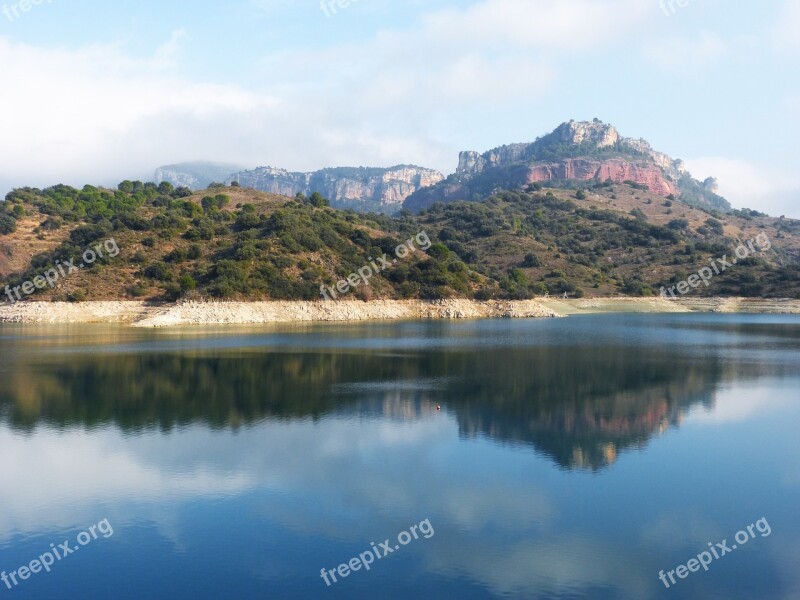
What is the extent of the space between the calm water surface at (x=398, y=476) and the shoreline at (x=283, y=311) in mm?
26112

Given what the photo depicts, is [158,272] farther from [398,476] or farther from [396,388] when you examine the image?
[398,476]

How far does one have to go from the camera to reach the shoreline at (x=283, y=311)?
6275 cm

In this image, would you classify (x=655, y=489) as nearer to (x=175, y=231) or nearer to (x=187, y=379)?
(x=187, y=379)

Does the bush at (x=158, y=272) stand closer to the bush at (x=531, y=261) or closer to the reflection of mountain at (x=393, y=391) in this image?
the reflection of mountain at (x=393, y=391)

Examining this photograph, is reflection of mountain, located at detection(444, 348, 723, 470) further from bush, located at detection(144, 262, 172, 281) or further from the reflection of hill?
bush, located at detection(144, 262, 172, 281)

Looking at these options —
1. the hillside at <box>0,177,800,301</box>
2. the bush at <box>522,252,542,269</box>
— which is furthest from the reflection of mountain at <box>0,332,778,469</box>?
the bush at <box>522,252,542,269</box>

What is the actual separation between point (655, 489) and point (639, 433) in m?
5.86

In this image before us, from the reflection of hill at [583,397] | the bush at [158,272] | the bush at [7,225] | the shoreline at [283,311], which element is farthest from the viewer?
the bush at [7,225]

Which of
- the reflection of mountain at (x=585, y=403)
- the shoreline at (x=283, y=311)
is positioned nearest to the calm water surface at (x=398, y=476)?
the reflection of mountain at (x=585, y=403)

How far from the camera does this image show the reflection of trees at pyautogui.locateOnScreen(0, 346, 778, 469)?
23.4 meters

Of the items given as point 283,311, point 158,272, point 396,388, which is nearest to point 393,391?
point 396,388

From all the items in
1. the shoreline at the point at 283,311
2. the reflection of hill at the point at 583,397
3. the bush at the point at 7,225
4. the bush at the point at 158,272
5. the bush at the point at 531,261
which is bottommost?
the reflection of hill at the point at 583,397

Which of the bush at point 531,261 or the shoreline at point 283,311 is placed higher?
the bush at point 531,261

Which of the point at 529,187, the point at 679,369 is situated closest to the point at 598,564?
the point at 679,369
